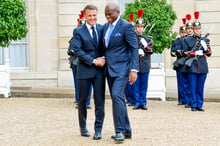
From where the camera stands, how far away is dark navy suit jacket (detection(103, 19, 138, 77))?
9266mm

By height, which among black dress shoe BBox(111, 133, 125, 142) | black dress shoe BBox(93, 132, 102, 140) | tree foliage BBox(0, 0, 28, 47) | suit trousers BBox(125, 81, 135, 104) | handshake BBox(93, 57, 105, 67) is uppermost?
tree foliage BBox(0, 0, 28, 47)

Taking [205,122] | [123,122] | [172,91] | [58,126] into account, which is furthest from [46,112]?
[172,91]

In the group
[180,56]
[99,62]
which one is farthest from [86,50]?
[180,56]

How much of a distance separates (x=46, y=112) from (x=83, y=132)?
11.7ft

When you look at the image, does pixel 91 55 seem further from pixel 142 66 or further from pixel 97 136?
pixel 142 66

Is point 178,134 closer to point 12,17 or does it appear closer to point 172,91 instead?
point 12,17

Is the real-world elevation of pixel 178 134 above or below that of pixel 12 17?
below

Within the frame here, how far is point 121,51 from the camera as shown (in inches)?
367

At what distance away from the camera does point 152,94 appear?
16.4m

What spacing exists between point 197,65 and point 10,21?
471 centimetres

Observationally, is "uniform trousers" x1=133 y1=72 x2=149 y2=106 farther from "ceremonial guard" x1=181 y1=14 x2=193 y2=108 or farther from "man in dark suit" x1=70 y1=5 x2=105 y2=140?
"man in dark suit" x1=70 y1=5 x2=105 y2=140

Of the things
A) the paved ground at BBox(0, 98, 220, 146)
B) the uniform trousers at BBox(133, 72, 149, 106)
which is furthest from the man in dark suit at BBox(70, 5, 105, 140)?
the uniform trousers at BBox(133, 72, 149, 106)

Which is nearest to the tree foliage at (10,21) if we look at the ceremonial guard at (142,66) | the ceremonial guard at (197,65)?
the ceremonial guard at (142,66)

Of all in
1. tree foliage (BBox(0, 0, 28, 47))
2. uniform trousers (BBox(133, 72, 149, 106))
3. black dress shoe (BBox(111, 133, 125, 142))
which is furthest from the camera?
tree foliage (BBox(0, 0, 28, 47))
